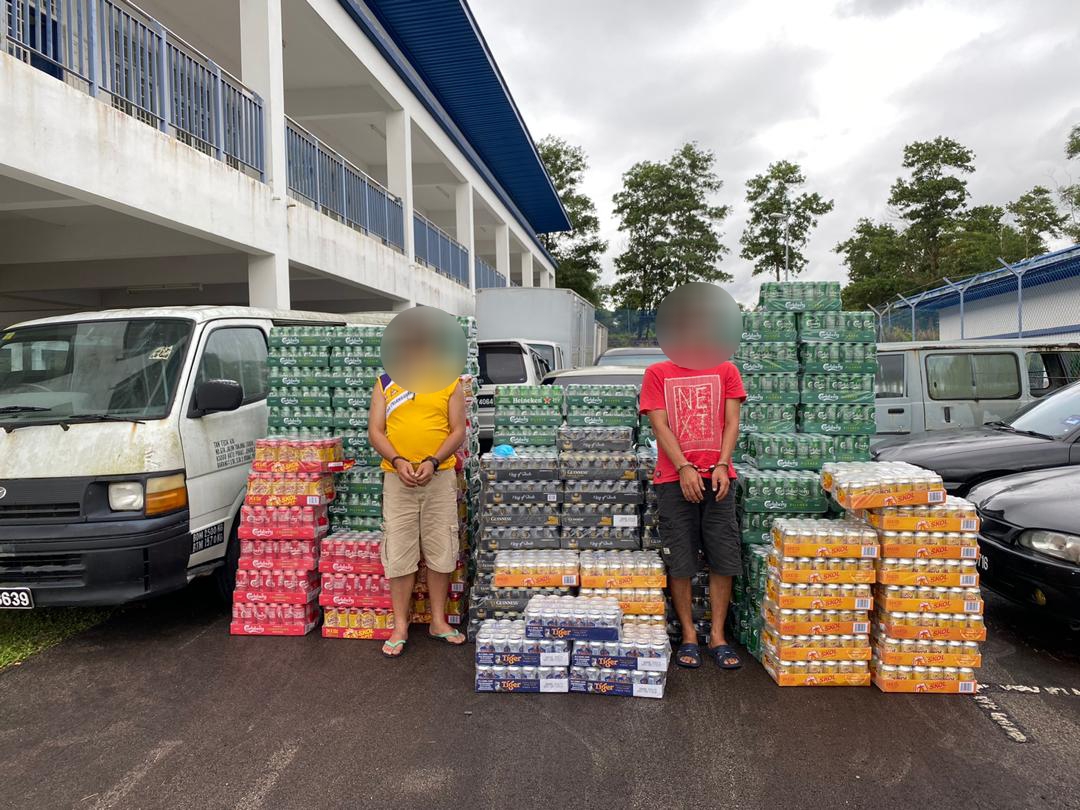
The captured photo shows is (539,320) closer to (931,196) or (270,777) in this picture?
(270,777)

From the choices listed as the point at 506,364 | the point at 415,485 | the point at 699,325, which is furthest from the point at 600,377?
the point at 415,485

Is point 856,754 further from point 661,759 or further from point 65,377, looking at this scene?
point 65,377

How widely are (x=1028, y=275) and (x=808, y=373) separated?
2044cm

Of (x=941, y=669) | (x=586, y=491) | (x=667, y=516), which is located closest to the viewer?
(x=941, y=669)

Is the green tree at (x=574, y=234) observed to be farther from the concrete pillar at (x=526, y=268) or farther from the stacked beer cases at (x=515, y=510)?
the stacked beer cases at (x=515, y=510)

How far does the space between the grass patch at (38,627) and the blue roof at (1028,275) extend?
15.2 m

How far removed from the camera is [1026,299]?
22.0 m

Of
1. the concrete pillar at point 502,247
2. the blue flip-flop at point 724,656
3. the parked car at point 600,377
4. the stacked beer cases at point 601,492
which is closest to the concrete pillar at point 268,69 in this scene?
the parked car at point 600,377

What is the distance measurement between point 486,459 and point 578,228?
4518 cm

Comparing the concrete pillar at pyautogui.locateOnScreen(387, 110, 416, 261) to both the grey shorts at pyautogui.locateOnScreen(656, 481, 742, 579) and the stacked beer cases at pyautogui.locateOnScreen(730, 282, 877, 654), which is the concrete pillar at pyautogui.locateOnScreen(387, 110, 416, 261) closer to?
the stacked beer cases at pyautogui.locateOnScreen(730, 282, 877, 654)

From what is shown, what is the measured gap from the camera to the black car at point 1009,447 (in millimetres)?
6336

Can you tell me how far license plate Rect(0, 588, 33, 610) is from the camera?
4434mm

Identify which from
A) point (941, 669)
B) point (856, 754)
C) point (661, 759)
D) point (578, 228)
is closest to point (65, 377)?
point (661, 759)

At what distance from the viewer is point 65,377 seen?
17.2 ft
